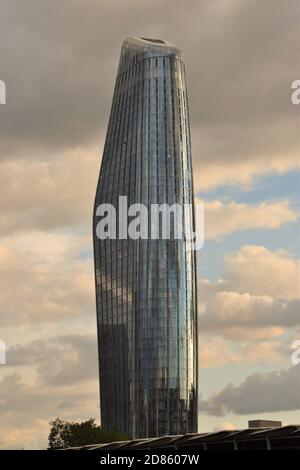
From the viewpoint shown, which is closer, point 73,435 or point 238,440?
point 238,440

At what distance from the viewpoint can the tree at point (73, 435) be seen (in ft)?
607

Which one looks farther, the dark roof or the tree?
the tree

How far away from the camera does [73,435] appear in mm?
186125

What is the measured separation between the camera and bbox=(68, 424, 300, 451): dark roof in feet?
163

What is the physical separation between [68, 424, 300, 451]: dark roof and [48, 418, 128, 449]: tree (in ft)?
423

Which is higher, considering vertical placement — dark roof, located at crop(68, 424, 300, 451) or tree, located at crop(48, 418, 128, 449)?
tree, located at crop(48, 418, 128, 449)

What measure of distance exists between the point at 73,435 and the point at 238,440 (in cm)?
13817

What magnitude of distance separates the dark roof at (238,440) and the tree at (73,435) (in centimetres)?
12891

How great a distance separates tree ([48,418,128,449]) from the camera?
185 meters

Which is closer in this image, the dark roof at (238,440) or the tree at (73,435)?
the dark roof at (238,440)
